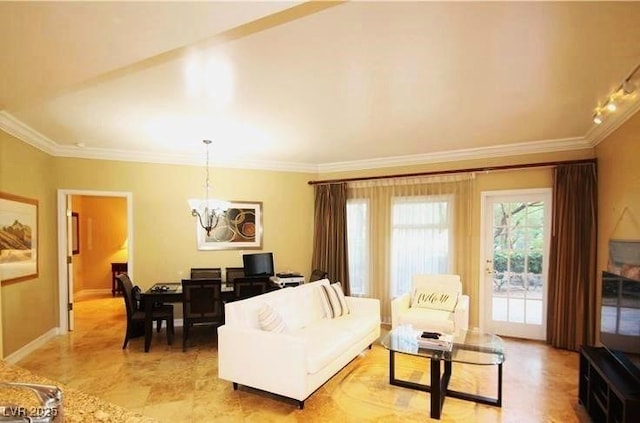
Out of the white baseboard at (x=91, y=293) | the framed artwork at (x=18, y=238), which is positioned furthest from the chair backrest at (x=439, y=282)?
the white baseboard at (x=91, y=293)

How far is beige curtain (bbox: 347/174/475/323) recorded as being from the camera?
505cm

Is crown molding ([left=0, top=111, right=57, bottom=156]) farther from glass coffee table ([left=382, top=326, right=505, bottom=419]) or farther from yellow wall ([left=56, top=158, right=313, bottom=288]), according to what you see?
glass coffee table ([left=382, top=326, right=505, bottom=419])

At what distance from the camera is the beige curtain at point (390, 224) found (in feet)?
16.6

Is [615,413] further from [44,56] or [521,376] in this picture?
[44,56]

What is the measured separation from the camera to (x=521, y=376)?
3.58 m

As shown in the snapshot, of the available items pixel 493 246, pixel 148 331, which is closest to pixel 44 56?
pixel 148 331

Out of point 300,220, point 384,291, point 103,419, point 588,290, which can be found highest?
point 300,220

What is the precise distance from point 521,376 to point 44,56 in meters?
4.72

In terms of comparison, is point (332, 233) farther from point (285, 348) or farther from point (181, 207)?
point (285, 348)

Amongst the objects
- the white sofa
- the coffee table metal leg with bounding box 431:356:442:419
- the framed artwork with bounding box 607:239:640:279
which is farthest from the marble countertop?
the framed artwork with bounding box 607:239:640:279

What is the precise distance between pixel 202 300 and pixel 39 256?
216 cm

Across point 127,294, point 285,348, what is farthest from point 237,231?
point 285,348

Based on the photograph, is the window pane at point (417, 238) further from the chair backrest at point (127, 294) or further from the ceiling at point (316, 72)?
the chair backrest at point (127, 294)

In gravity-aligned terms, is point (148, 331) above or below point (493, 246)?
below
